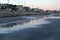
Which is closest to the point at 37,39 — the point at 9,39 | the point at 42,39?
the point at 42,39

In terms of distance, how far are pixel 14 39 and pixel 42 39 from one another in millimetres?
2576

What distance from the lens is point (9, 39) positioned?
47.1ft

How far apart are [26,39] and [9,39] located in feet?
5.05

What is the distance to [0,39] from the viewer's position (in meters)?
14.4

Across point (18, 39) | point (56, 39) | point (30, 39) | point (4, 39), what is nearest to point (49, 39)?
point (56, 39)

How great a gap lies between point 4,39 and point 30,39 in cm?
235

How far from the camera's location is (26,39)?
14469 mm

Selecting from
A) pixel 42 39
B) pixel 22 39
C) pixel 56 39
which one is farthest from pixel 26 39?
pixel 56 39

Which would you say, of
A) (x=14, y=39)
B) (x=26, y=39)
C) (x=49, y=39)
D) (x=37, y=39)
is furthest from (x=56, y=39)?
(x=14, y=39)

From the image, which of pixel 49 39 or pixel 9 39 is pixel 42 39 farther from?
pixel 9 39

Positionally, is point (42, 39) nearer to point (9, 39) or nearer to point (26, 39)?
point (26, 39)

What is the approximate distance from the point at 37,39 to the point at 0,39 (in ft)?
11.1

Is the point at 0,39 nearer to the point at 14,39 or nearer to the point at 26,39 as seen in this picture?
the point at 14,39

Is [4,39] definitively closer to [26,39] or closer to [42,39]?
[26,39]
